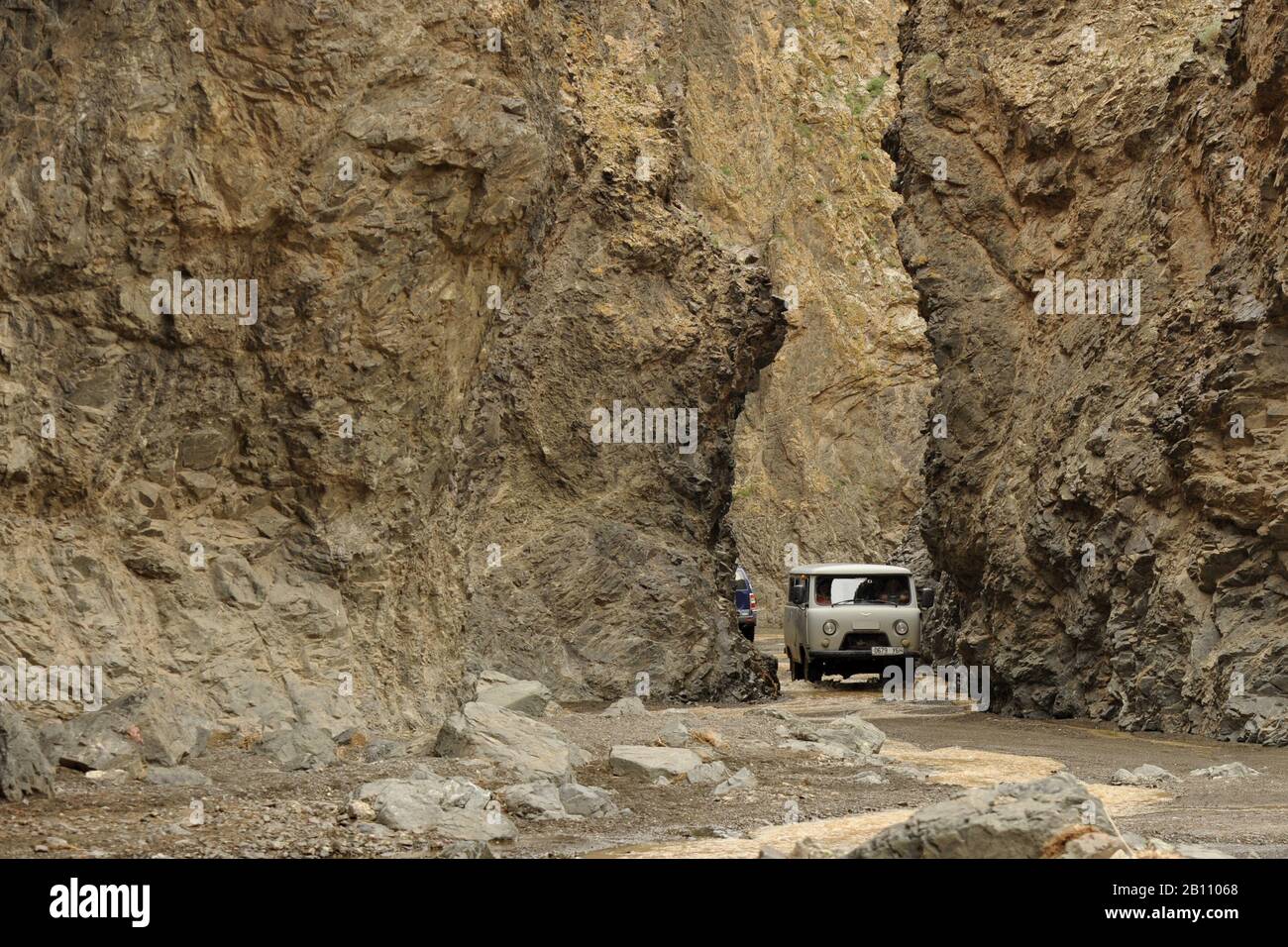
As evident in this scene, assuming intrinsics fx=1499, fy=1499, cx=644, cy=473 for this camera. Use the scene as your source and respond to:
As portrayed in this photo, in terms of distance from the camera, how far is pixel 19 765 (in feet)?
26.0

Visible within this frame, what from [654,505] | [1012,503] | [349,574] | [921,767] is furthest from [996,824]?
[654,505]

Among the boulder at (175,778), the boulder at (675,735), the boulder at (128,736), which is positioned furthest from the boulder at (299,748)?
the boulder at (675,735)

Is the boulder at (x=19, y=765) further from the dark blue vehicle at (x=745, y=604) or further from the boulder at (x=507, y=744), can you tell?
the dark blue vehicle at (x=745, y=604)

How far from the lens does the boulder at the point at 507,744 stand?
962 centimetres

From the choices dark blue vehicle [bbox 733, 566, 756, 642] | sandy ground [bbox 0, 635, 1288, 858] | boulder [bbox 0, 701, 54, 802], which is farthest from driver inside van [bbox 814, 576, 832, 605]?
boulder [bbox 0, 701, 54, 802]

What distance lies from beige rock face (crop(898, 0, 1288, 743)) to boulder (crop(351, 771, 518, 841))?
872 centimetres

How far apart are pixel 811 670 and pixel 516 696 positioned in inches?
494

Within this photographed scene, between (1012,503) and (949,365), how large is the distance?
3.34 meters

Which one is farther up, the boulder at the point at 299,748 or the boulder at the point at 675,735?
the boulder at the point at 299,748

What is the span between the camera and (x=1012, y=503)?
22141 mm

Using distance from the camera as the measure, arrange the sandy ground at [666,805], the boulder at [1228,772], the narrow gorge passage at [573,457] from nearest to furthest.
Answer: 1. the sandy ground at [666,805]
2. the narrow gorge passage at [573,457]
3. the boulder at [1228,772]

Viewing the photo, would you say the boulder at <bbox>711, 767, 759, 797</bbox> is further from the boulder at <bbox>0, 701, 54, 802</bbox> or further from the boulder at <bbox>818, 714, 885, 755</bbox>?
the boulder at <bbox>0, 701, 54, 802</bbox>

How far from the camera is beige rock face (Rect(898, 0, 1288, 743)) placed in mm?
15508

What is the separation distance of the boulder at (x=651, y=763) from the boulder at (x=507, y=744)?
34cm
